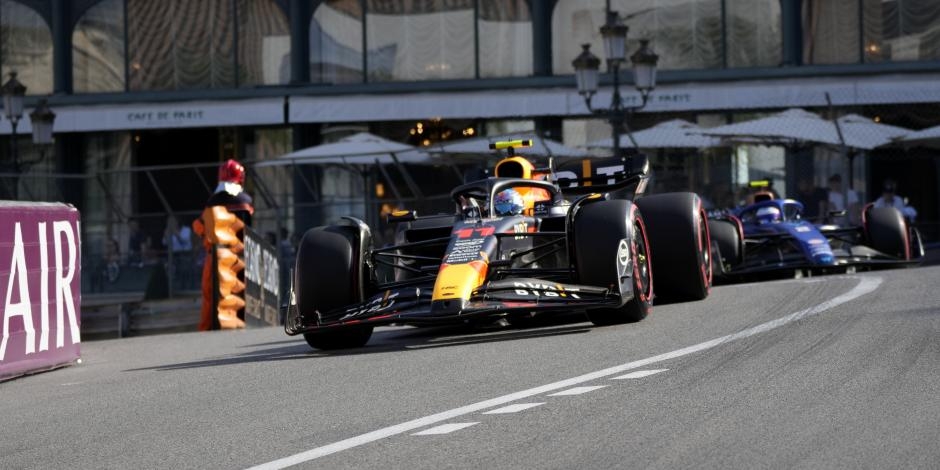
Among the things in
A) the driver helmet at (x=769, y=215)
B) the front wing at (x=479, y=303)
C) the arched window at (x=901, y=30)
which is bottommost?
the front wing at (x=479, y=303)

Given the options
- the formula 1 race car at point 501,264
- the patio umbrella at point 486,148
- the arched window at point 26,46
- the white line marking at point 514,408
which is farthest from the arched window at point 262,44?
the white line marking at point 514,408

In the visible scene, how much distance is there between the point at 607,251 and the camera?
11.0m

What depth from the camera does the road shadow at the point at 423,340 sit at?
1088 cm

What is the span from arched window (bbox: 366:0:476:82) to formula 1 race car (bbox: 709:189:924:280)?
1717 centimetres

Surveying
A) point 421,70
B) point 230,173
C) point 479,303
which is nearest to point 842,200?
point 230,173

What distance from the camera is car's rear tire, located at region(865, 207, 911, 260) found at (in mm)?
19047

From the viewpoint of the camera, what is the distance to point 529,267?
1177 centimetres

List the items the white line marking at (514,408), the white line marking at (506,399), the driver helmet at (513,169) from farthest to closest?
the driver helmet at (513,169) → the white line marking at (514,408) → the white line marking at (506,399)

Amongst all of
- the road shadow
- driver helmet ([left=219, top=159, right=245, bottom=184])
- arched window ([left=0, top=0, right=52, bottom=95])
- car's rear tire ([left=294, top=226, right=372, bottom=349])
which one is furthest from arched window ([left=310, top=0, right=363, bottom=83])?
car's rear tire ([left=294, top=226, right=372, bottom=349])

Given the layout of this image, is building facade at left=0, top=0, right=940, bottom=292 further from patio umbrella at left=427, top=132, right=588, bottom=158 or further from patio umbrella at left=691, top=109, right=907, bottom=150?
patio umbrella at left=427, top=132, right=588, bottom=158

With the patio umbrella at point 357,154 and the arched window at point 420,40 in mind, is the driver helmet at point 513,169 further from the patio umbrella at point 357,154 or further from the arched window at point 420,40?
the arched window at point 420,40

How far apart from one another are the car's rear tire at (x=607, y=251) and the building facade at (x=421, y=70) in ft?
63.0

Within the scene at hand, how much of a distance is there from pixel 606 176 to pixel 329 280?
416 centimetres

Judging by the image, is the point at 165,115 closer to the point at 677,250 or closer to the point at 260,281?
the point at 260,281
